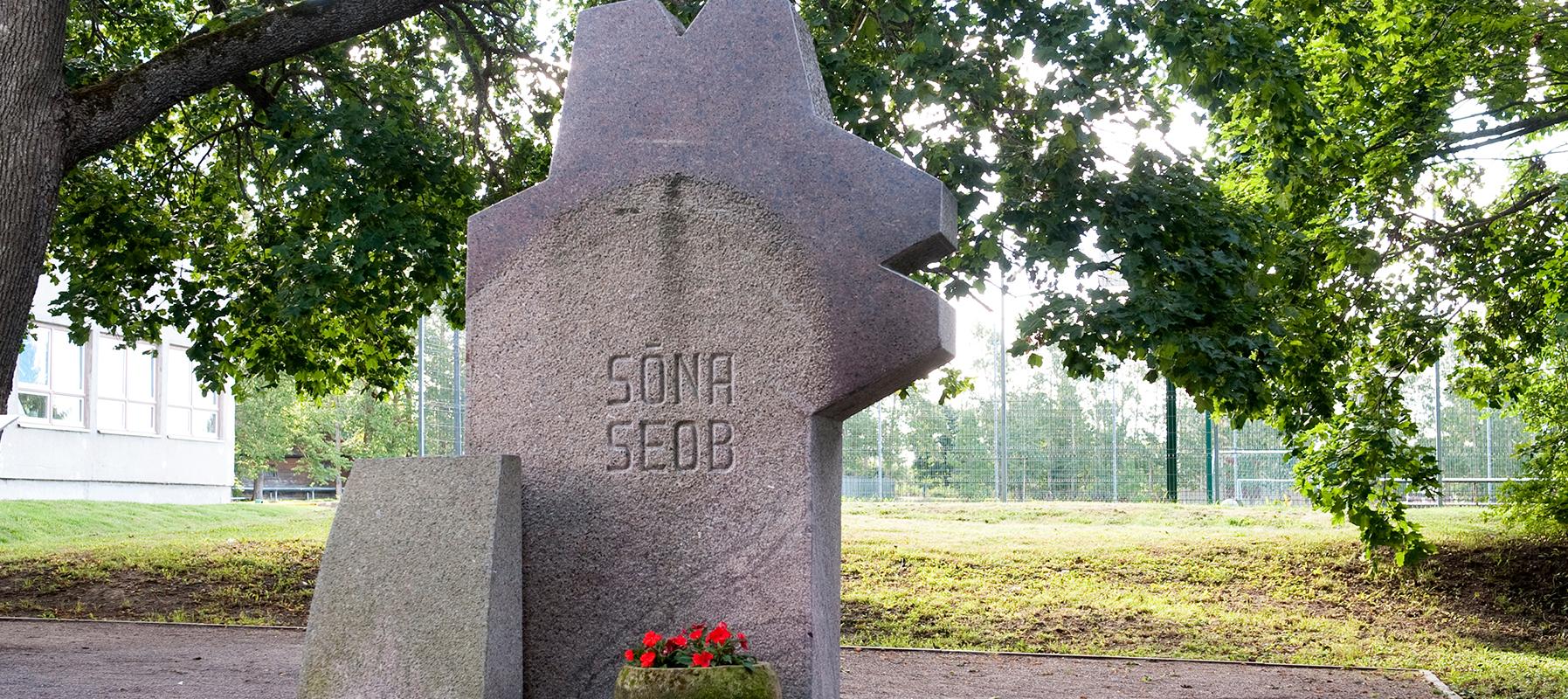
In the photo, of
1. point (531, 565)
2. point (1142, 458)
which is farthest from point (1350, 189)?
point (1142, 458)

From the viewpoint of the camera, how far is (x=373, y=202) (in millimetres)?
11367

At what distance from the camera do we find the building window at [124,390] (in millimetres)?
25761

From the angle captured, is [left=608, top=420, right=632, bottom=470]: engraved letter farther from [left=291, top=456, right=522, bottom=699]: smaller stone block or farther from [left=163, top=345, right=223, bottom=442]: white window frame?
[left=163, top=345, right=223, bottom=442]: white window frame

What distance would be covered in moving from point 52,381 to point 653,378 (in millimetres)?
22374

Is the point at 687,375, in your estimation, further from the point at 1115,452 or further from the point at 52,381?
the point at 52,381

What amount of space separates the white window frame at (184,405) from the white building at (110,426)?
0.03 metres

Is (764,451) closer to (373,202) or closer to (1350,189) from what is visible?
(373,202)

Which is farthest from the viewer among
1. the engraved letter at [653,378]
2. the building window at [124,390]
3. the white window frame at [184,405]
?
the white window frame at [184,405]

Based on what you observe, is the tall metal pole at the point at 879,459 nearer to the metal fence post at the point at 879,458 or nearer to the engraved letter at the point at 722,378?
the metal fence post at the point at 879,458

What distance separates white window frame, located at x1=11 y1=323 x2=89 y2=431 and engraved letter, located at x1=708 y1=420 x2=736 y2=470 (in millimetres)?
21483

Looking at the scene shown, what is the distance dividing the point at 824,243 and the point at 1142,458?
21.1 m

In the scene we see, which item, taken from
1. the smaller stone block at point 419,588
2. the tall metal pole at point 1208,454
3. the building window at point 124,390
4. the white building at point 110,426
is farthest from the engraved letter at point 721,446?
the building window at point 124,390

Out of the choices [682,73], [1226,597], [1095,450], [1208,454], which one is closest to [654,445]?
[682,73]

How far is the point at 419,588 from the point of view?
5.24 meters
